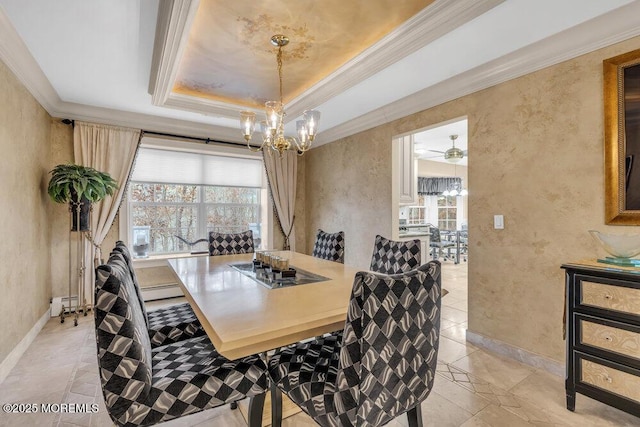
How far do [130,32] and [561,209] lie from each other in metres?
3.31

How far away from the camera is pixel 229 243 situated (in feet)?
11.2

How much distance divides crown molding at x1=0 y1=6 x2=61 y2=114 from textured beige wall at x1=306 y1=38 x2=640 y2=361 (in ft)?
11.1

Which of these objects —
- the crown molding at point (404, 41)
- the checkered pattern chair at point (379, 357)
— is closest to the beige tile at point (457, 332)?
the checkered pattern chair at point (379, 357)

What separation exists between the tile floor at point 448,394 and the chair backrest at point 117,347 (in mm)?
788

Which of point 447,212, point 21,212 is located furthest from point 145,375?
point 447,212

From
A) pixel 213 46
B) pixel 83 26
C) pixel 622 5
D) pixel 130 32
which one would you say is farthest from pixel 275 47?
pixel 622 5

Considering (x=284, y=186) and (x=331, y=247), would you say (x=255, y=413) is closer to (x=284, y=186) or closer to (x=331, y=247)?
(x=331, y=247)

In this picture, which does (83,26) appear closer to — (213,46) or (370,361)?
(213,46)

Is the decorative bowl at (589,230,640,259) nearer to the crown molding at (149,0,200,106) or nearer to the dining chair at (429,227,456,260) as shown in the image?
the crown molding at (149,0,200,106)

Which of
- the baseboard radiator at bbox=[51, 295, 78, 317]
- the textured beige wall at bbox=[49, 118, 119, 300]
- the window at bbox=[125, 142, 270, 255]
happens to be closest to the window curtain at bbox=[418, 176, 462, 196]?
the window at bbox=[125, 142, 270, 255]

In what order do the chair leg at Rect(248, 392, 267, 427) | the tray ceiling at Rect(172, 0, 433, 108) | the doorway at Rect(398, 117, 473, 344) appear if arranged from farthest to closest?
the doorway at Rect(398, 117, 473, 344) < the tray ceiling at Rect(172, 0, 433, 108) < the chair leg at Rect(248, 392, 267, 427)

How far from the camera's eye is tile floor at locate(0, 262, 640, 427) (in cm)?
170

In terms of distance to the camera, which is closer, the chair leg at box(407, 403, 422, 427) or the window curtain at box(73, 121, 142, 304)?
the chair leg at box(407, 403, 422, 427)

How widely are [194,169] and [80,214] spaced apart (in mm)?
1523
